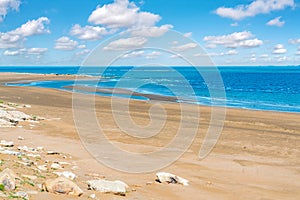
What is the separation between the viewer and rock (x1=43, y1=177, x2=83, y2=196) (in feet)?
31.0

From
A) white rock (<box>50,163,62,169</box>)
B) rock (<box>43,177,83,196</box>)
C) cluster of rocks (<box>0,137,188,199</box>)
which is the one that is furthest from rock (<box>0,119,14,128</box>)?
rock (<box>43,177,83,196</box>)

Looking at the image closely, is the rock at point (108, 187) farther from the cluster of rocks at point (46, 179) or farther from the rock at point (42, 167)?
the rock at point (42, 167)

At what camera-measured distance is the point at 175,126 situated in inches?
1032

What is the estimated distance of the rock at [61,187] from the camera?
9445mm

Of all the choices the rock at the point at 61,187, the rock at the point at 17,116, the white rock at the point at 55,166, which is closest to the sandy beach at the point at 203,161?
the rock at the point at 61,187

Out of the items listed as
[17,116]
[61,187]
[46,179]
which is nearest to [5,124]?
[17,116]

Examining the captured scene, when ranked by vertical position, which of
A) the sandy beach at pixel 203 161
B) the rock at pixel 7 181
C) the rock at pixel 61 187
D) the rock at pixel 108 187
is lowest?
the sandy beach at pixel 203 161

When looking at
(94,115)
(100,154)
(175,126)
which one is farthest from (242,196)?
(94,115)

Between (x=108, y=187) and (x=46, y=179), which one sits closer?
(x=108, y=187)

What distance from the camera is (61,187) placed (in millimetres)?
9539

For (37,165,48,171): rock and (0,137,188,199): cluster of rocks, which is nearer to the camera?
(0,137,188,199): cluster of rocks

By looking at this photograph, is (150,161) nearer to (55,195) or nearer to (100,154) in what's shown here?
(100,154)

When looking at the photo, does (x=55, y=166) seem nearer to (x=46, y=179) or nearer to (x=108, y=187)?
(x=46, y=179)

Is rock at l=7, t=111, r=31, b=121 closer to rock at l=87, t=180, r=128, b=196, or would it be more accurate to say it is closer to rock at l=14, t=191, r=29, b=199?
rock at l=87, t=180, r=128, b=196
